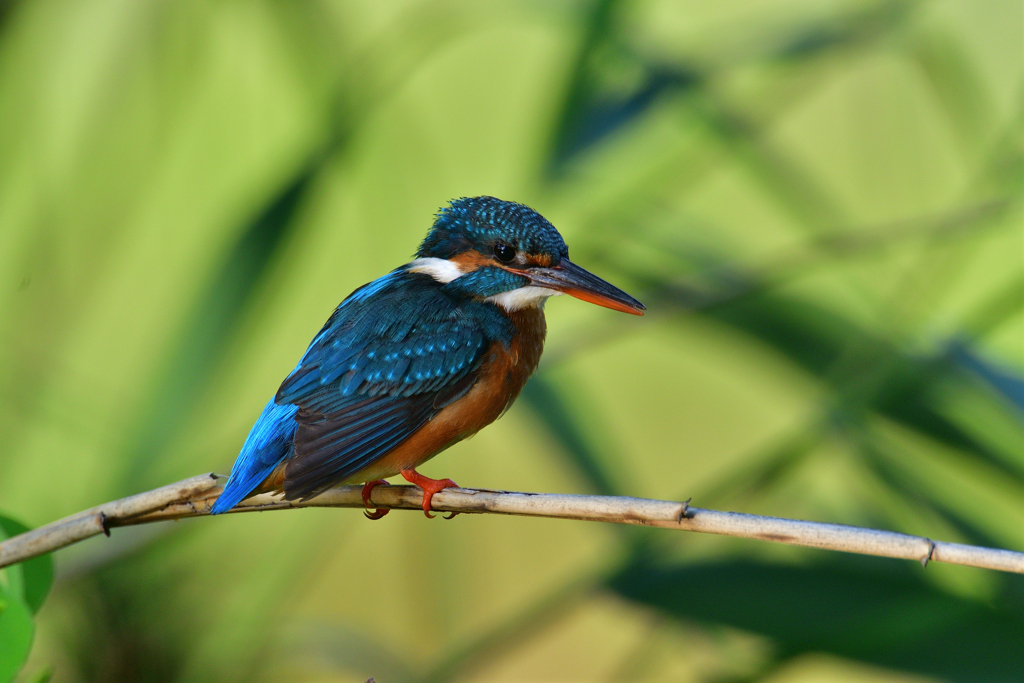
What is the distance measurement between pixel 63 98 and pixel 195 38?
64 centimetres

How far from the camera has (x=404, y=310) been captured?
1037mm

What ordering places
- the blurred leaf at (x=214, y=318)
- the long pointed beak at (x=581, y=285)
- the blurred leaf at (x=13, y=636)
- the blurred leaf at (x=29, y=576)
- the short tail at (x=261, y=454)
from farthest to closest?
the blurred leaf at (x=214, y=318), the long pointed beak at (x=581, y=285), the short tail at (x=261, y=454), the blurred leaf at (x=29, y=576), the blurred leaf at (x=13, y=636)

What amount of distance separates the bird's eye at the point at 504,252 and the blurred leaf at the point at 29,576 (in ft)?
2.03

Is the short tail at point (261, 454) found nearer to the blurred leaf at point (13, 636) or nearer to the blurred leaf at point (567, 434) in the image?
the blurred leaf at point (13, 636)

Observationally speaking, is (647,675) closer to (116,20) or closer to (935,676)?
(935,676)

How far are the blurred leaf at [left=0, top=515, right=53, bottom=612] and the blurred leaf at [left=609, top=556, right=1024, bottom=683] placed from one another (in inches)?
33.0

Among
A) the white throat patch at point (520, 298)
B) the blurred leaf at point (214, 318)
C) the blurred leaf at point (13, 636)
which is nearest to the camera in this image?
the blurred leaf at point (13, 636)

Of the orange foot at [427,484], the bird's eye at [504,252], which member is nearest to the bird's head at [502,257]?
the bird's eye at [504,252]

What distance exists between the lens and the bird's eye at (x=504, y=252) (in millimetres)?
1076

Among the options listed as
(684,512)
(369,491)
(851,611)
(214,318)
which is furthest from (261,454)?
(851,611)

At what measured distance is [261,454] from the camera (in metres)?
0.92

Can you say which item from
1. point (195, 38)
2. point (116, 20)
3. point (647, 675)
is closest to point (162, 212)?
point (116, 20)

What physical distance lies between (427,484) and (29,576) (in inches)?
17.3

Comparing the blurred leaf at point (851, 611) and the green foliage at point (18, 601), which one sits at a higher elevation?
the green foliage at point (18, 601)
